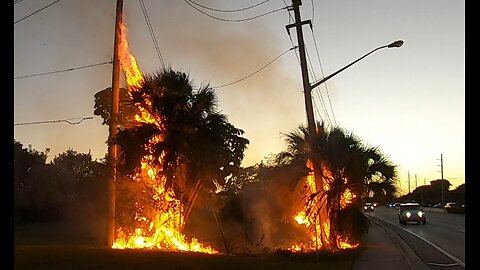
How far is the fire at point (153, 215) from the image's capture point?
A: 2000 cm

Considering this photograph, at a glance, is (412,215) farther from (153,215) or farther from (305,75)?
(153,215)

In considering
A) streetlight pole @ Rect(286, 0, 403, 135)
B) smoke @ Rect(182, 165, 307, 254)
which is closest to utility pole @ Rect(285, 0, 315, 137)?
streetlight pole @ Rect(286, 0, 403, 135)

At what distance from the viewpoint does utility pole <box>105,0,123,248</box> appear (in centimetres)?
1905

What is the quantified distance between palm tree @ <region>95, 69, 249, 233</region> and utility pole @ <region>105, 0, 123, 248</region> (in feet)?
0.86

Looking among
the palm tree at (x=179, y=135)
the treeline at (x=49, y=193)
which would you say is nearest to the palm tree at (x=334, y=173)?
the palm tree at (x=179, y=135)

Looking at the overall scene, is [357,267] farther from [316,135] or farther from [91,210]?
[91,210]

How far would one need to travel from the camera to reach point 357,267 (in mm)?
16500

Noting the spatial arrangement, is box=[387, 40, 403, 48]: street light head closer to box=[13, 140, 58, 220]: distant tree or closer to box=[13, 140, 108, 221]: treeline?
box=[13, 140, 108, 221]: treeline

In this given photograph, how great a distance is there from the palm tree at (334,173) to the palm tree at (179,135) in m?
2.56

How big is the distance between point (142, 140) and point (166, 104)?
143 centimetres

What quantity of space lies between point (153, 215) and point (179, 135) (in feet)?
10.1

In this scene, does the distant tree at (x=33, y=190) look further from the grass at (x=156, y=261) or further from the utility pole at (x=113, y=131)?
the grass at (x=156, y=261)

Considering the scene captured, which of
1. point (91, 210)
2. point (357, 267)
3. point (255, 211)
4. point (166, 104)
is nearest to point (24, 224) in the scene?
point (91, 210)

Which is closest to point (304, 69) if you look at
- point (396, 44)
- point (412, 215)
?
point (396, 44)
